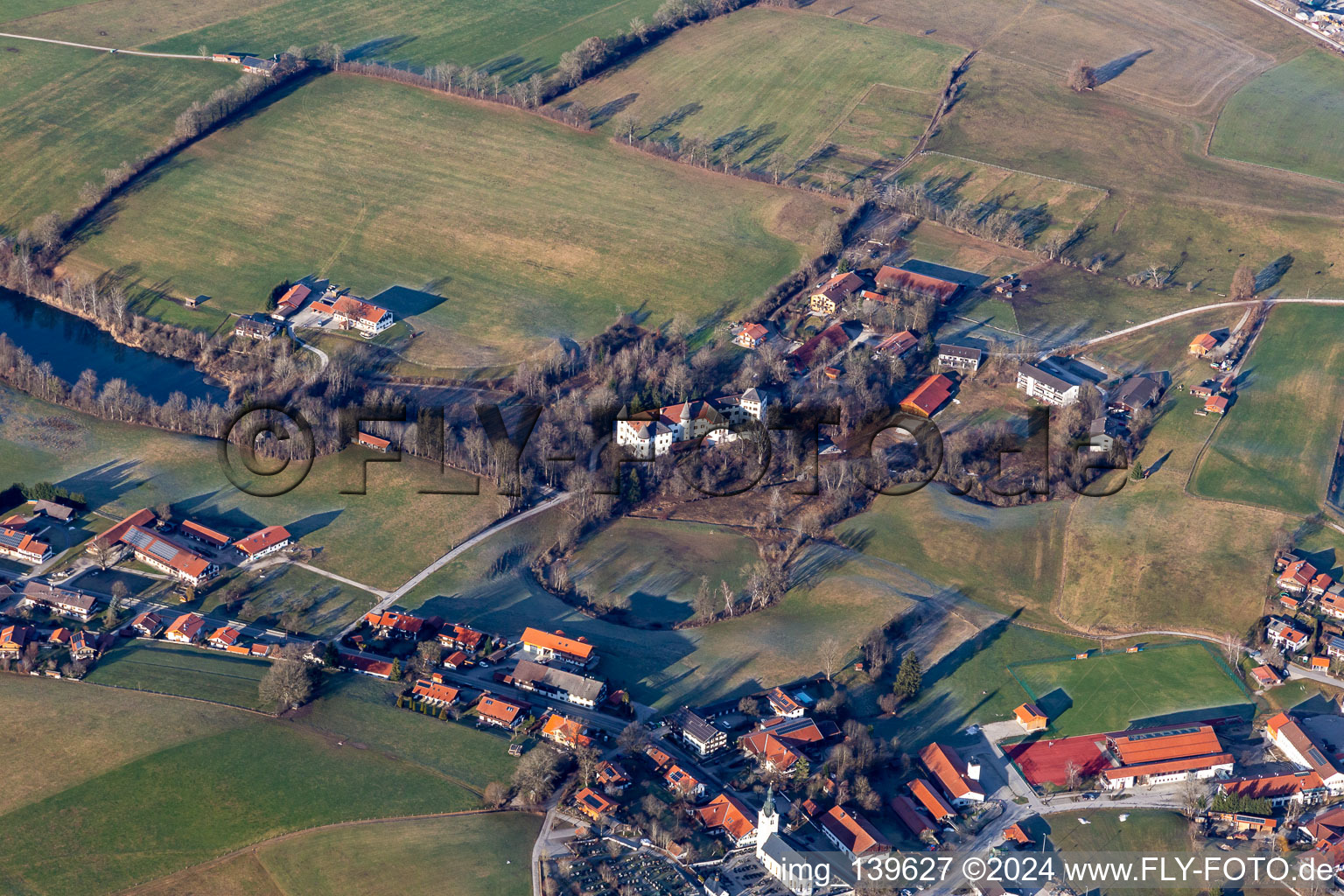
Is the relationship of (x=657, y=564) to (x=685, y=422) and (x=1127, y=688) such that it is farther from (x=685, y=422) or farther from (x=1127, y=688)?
(x=1127, y=688)

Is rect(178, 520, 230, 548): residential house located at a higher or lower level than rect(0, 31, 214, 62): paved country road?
lower

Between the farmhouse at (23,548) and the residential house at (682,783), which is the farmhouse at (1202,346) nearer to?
the residential house at (682,783)

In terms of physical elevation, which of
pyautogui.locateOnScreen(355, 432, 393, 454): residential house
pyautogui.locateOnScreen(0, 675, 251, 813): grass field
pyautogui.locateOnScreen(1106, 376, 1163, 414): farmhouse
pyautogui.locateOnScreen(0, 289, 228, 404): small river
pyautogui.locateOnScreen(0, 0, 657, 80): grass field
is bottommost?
pyautogui.locateOnScreen(0, 675, 251, 813): grass field

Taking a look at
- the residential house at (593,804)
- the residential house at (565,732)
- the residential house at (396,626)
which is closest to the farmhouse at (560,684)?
the residential house at (565,732)

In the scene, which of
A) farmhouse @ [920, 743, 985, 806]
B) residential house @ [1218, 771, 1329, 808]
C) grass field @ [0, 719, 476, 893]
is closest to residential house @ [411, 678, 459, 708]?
grass field @ [0, 719, 476, 893]

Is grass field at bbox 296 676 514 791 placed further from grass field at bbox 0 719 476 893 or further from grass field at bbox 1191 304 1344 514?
grass field at bbox 1191 304 1344 514

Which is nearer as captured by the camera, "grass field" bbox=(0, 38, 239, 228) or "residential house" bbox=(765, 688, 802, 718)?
"residential house" bbox=(765, 688, 802, 718)
